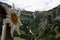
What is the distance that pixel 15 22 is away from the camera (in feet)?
8.20

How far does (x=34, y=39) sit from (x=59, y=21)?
30.3 m

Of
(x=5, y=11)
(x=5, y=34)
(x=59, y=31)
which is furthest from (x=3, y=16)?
(x=59, y=31)

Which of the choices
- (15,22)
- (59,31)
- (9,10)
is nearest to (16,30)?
(15,22)

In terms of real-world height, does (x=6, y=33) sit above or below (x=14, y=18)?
below

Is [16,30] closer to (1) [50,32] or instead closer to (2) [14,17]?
(2) [14,17]

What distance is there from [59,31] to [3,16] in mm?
183741

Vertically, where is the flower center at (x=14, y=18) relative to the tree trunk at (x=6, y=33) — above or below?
above

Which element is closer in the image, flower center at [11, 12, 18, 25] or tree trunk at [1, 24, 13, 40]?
tree trunk at [1, 24, 13, 40]

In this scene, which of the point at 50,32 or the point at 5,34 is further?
the point at 50,32

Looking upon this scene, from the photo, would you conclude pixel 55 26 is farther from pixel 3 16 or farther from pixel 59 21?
pixel 3 16

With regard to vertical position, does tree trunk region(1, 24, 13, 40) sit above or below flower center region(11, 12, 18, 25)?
below

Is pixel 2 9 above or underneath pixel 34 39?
above

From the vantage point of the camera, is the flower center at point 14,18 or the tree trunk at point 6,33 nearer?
the tree trunk at point 6,33

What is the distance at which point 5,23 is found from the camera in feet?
Answer: 7.89
